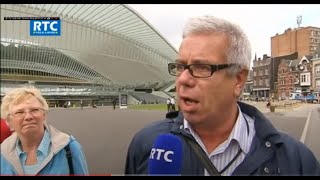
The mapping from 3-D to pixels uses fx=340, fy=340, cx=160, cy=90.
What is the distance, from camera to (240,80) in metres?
1.60

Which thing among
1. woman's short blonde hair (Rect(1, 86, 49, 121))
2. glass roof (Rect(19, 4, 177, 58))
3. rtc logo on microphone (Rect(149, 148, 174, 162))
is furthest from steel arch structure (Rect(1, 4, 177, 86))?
rtc logo on microphone (Rect(149, 148, 174, 162))

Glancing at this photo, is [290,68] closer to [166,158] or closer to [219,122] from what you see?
[219,122]

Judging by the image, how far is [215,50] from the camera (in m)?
1.50

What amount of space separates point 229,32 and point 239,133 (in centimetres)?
48

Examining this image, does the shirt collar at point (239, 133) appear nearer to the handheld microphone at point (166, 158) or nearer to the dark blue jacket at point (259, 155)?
the dark blue jacket at point (259, 155)

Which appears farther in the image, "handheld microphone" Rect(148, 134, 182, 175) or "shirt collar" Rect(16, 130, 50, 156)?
"shirt collar" Rect(16, 130, 50, 156)

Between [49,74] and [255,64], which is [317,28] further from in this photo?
[49,74]

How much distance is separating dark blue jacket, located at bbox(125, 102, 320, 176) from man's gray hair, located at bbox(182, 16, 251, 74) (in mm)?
312

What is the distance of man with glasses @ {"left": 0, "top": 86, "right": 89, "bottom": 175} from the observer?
163 cm

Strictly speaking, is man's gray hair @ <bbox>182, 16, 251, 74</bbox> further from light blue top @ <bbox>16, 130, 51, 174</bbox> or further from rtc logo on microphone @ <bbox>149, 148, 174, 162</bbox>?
light blue top @ <bbox>16, 130, 51, 174</bbox>

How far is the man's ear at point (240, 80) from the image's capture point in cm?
158

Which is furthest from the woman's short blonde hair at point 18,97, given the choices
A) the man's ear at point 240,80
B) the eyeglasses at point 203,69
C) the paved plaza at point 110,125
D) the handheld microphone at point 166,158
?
the man's ear at point 240,80

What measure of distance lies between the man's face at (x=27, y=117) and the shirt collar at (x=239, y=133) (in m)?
0.72
